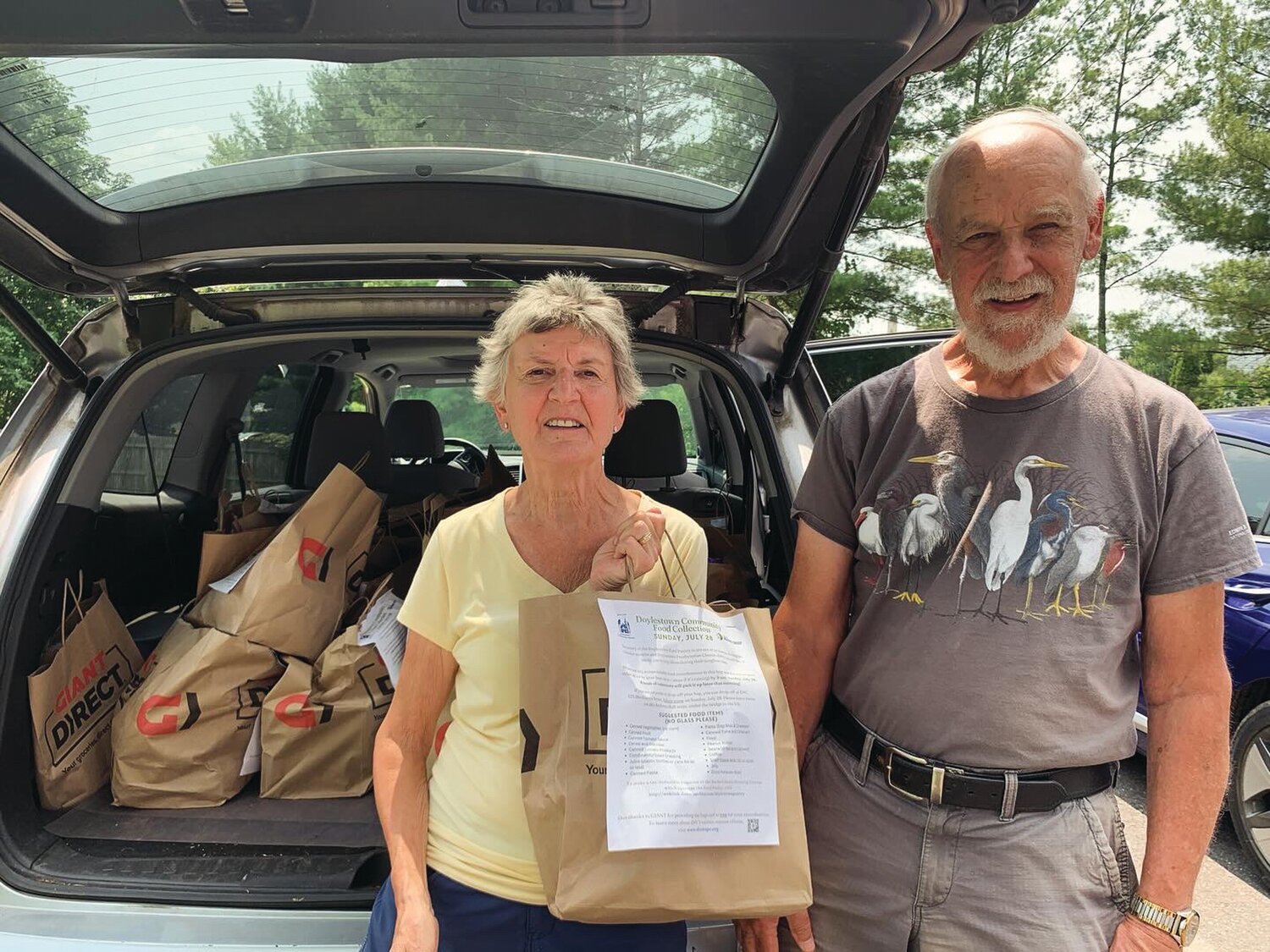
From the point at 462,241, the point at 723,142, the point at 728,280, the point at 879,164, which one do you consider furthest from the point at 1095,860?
the point at 462,241

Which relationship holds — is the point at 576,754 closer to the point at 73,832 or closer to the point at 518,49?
the point at 518,49

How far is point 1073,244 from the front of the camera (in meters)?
1.17

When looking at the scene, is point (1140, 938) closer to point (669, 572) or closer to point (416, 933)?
point (669, 572)

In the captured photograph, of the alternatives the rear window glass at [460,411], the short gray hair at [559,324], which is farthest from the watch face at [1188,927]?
the rear window glass at [460,411]

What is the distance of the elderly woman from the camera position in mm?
1190

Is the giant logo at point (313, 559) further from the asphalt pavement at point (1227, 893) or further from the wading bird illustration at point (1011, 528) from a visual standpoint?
the asphalt pavement at point (1227, 893)

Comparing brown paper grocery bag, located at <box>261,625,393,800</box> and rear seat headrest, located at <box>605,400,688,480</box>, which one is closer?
brown paper grocery bag, located at <box>261,625,393,800</box>

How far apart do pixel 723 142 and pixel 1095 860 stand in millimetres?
1333

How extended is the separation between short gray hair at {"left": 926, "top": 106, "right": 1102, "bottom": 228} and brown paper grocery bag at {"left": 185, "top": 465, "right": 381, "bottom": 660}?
1.69 meters

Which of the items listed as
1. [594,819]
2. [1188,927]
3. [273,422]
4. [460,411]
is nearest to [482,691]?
[594,819]

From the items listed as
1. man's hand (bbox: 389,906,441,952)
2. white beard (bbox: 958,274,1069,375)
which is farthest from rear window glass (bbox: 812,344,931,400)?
man's hand (bbox: 389,906,441,952)

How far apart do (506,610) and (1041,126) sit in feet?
3.52

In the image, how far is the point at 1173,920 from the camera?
1.08m

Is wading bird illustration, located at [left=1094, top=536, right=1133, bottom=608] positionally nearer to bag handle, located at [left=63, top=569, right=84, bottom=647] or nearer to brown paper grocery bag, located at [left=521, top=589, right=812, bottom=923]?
brown paper grocery bag, located at [left=521, top=589, right=812, bottom=923]
